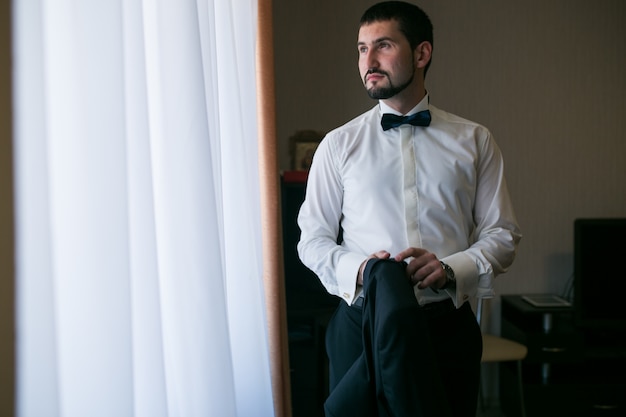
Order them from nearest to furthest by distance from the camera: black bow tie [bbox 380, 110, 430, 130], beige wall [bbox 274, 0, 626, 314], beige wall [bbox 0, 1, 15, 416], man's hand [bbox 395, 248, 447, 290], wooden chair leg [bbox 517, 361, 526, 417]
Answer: beige wall [bbox 0, 1, 15, 416] < man's hand [bbox 395, 248, 447, 290] < black bow tie [bbox 380, 110, 430, 130] < wooden chair leg [bbox 517, 361, 526, 417] < beige wall [bbox 274, 0, 626, 314]

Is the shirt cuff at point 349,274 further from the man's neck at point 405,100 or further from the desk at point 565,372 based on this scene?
the desk at point 565,372

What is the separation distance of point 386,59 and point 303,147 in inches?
53.5

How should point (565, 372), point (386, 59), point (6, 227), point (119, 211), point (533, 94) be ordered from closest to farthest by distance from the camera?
point (6, 227) < point (119, 211) < point (386, 59) < point (565, 372) < point (533, 94)

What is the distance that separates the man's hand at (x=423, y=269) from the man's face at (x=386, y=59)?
442 mm

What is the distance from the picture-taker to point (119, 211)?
1.21 m

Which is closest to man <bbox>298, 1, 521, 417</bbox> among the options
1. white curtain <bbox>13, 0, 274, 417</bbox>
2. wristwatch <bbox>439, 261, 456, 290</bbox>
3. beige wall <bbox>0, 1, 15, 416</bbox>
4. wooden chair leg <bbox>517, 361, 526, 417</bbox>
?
wristwatch <bbox>439, 261, 456, 290</bbox>

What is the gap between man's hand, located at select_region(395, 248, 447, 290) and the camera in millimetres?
1262

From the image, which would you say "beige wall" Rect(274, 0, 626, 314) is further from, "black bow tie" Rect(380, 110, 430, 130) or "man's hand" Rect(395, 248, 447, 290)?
"man's hand" Rect(395, 248, 447, 290)

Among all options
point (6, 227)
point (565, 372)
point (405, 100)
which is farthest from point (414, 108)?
point (565, 372)

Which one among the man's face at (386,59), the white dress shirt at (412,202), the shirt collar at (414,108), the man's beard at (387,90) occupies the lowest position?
the white dress shirt at (412,202)

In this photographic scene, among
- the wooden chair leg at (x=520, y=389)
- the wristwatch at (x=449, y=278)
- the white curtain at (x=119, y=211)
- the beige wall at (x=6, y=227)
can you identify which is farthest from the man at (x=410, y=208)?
the wooden chair leg at (x=520, y=389)

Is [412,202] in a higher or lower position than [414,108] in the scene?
lower

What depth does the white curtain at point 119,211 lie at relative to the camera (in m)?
1.05

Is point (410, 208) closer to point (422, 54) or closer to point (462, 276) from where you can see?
point (462, 276)
